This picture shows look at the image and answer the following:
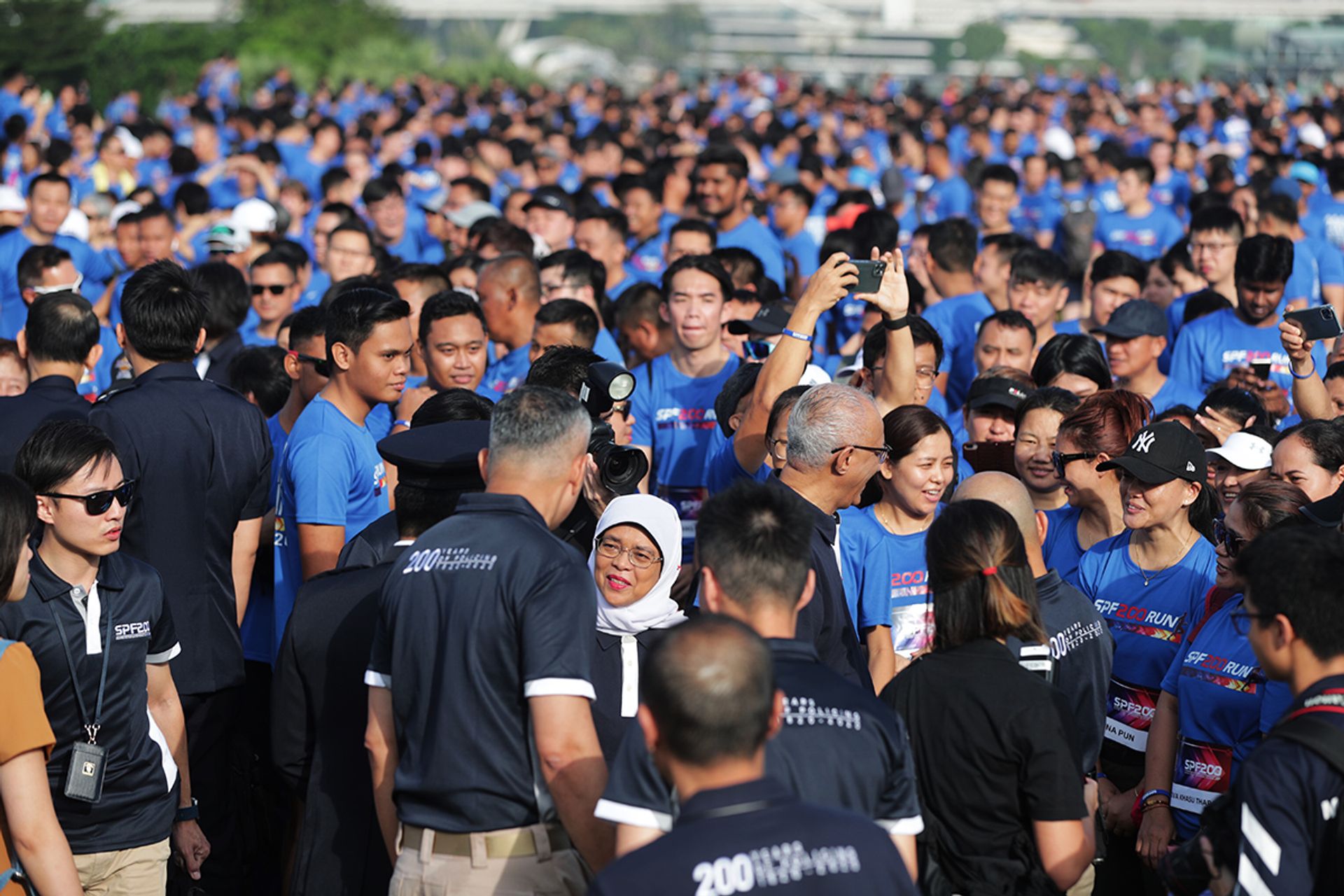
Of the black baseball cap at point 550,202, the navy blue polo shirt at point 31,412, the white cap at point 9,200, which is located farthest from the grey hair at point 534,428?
the white cap at point 9,200

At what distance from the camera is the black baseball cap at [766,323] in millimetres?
6664

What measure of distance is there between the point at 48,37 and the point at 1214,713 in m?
29.1

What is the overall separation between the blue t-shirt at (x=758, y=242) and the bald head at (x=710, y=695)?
8034mm

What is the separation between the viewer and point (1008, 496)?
14.9 ft

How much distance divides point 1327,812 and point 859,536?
7.86ft

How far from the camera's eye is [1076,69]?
58.6m

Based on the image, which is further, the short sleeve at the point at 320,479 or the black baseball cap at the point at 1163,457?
the short sleeve at the point at 320,479

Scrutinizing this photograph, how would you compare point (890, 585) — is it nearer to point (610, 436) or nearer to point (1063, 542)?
point (1063, 542)

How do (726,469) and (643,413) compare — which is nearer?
(726,469)

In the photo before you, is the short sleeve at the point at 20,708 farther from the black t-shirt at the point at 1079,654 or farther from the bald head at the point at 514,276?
the bald head at the point at 514,276

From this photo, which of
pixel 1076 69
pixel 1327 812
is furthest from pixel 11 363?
pixel 1076 69

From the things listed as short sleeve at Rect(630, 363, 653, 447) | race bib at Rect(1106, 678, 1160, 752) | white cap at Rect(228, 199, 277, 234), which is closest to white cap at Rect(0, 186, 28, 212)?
white cap at Rect(228, 199, 277, 234)

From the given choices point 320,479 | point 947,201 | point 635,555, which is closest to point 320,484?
point 320,479

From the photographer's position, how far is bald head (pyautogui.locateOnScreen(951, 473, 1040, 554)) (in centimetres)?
446
